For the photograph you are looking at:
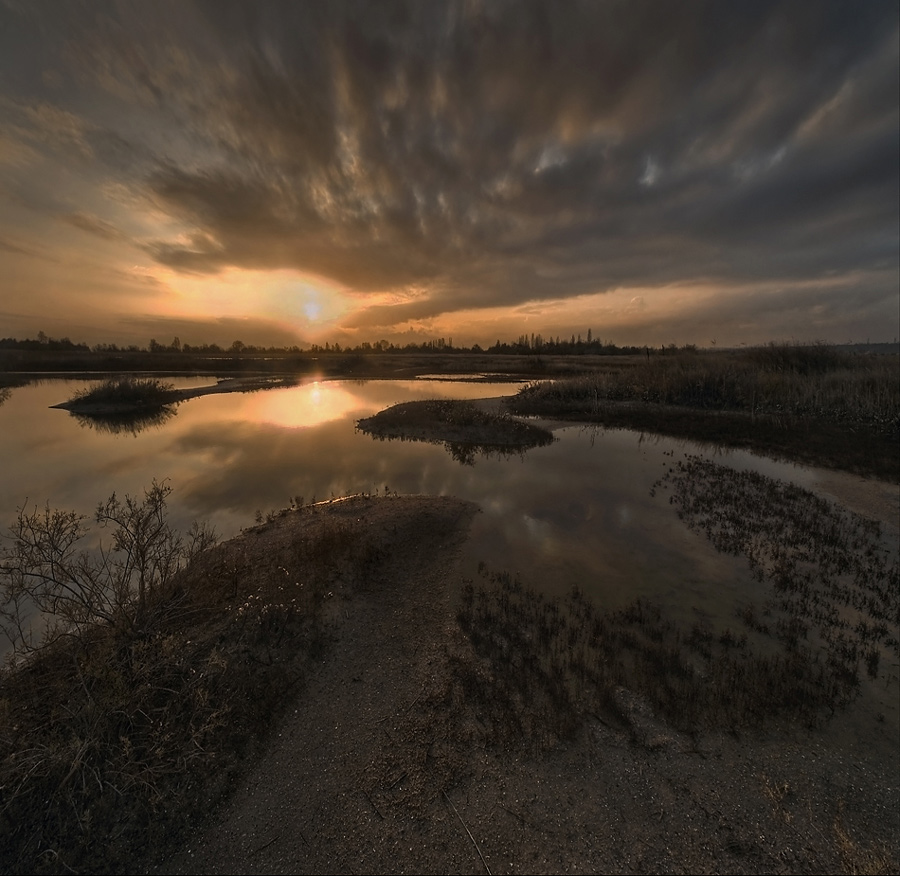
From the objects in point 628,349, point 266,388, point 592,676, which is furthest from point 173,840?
point 628,349

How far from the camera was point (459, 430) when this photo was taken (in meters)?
26.2

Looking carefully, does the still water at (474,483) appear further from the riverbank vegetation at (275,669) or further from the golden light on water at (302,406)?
the riverbank vegetation at (275,669)

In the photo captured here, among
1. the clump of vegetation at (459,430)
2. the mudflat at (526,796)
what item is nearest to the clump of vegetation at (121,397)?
the clump of vegetation at (459,430)

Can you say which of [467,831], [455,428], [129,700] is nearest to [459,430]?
[455,428]

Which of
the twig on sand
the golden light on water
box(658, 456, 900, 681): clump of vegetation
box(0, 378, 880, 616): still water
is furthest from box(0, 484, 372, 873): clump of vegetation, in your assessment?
the golden light on water

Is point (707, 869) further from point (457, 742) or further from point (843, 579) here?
point (843, 579)

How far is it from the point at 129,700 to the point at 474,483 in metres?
13.1

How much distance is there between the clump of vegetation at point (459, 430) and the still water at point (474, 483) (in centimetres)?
142

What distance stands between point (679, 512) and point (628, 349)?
133415 mm

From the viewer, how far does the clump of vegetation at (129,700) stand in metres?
4.40

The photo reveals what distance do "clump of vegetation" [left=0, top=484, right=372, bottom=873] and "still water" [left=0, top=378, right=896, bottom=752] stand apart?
4.97 meters

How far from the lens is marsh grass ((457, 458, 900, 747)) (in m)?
6.11

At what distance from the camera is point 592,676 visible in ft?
22.2

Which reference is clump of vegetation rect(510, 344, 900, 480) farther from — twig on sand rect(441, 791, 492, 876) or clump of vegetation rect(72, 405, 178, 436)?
clump of vegetation rect(72, 405, 178, 436)
